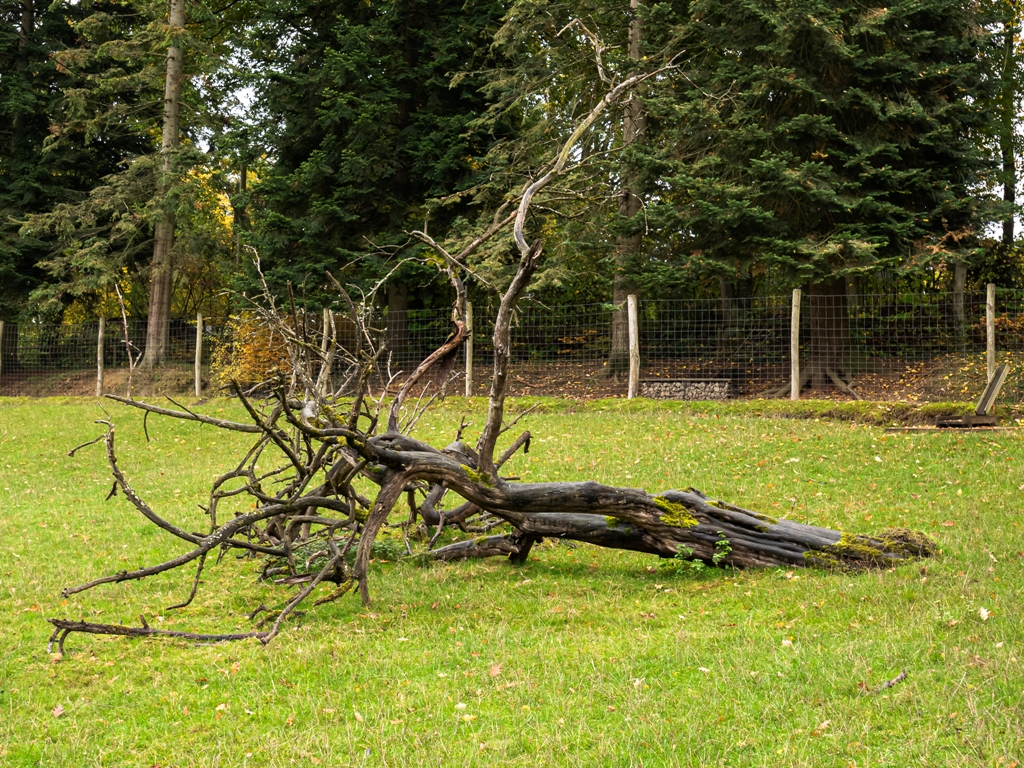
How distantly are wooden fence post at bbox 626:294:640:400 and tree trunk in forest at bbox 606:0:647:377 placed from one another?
1.17ft

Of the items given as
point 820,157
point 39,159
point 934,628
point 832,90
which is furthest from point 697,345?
point 39,159

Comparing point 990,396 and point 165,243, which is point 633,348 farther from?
point 165,243

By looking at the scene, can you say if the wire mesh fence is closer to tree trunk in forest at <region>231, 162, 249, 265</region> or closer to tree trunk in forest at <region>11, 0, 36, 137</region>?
tree trunk in forest at <region>231, 162, 249, 265</region>

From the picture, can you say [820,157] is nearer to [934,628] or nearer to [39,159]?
[934,628]

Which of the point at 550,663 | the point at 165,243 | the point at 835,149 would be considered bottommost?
the point at 550,663

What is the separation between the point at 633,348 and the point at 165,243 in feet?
47.5

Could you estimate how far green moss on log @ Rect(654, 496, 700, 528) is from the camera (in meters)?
6.93

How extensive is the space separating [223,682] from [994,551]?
5.69 m

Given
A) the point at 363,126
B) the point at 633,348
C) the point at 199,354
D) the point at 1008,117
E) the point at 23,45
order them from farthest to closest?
the point at 23,45
the point at 199,354
the point at 1008,117
the point at 363,126
the point at 633,348

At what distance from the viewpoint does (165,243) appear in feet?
Result: 84.8

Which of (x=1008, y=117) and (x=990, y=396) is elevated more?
(x=1008, y=117)

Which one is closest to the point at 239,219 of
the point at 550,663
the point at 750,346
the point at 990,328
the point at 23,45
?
the point at 23,45

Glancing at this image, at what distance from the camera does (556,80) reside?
71.5 ft

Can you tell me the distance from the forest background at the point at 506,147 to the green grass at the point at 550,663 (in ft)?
20.7
